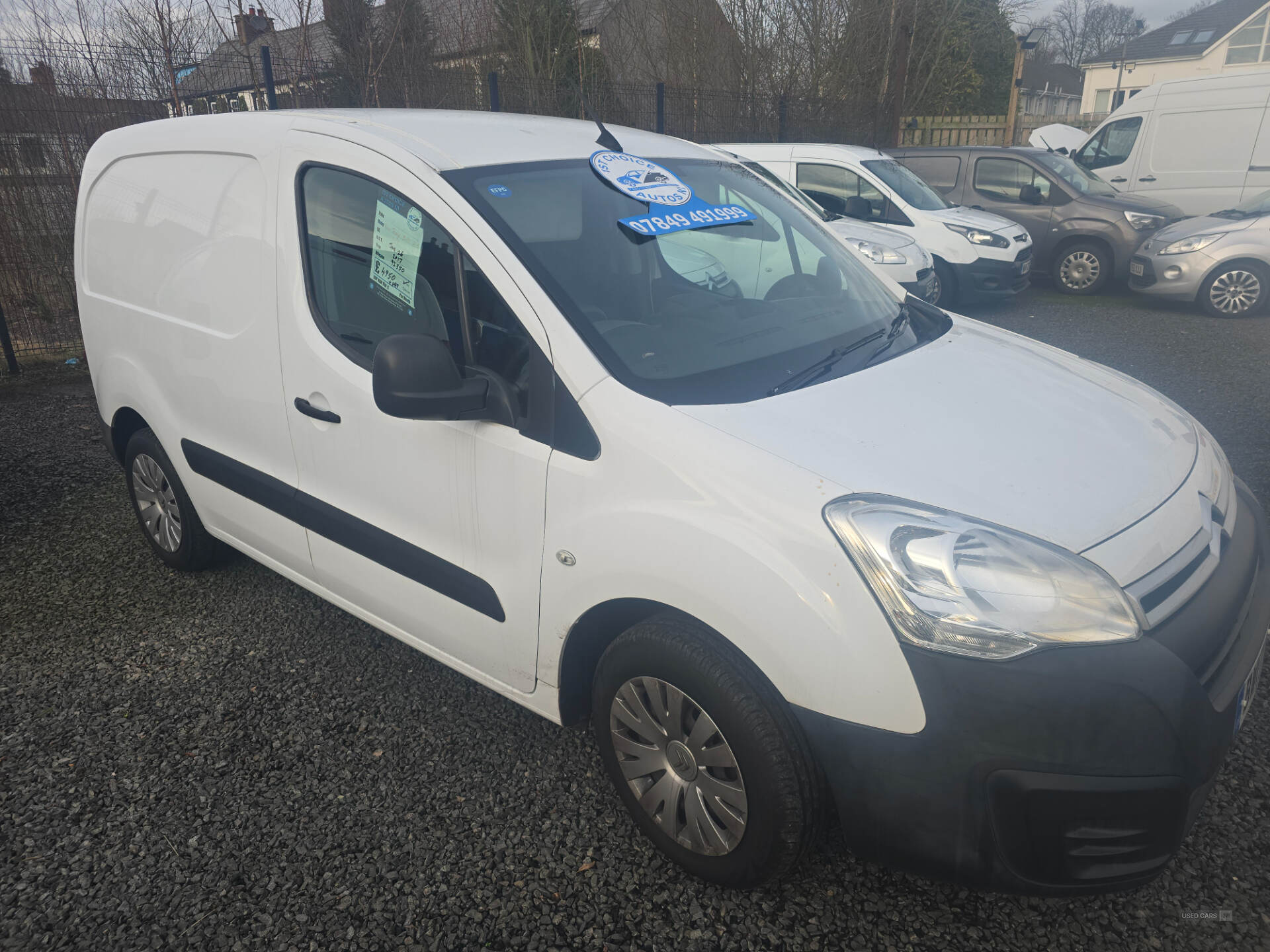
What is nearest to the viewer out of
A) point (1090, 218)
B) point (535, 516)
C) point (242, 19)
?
point (535, 516)

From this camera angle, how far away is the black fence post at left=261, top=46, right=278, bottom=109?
7.09 m

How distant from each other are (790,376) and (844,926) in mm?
1345

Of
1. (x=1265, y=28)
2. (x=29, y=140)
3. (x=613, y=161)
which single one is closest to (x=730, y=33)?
(x=29, y=140)

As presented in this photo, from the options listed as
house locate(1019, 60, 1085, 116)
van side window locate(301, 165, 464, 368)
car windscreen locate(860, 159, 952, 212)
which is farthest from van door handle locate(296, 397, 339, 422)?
house locate(1019, 60, 1085, 116)

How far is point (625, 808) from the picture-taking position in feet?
7.76

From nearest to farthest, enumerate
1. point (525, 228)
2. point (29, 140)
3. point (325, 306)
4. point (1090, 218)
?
point (525, 228) → point (325, 306) → point (29, 140) → point (1090, 218)

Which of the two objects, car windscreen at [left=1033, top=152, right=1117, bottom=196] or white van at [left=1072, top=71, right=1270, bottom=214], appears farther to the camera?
white van at [left=1072, top=71, right=1270, bottom=214]

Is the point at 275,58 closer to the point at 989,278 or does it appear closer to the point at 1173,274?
the point at 989,278

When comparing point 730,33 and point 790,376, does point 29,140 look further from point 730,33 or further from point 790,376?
point 730,33

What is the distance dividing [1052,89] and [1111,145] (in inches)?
2535

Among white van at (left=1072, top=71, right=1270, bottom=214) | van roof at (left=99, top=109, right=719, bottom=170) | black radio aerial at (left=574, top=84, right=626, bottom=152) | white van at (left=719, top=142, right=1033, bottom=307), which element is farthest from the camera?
white van at (left=1072, top=71, right=1270, bottom=214)

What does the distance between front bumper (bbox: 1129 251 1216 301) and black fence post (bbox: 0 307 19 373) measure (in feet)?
35.4

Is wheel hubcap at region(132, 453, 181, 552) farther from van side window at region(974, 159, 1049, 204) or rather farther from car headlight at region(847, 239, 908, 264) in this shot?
van side window at region(974, 159, 1049, 204)

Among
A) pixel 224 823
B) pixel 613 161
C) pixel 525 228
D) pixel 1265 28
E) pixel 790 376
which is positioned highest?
pixel 1265 28
